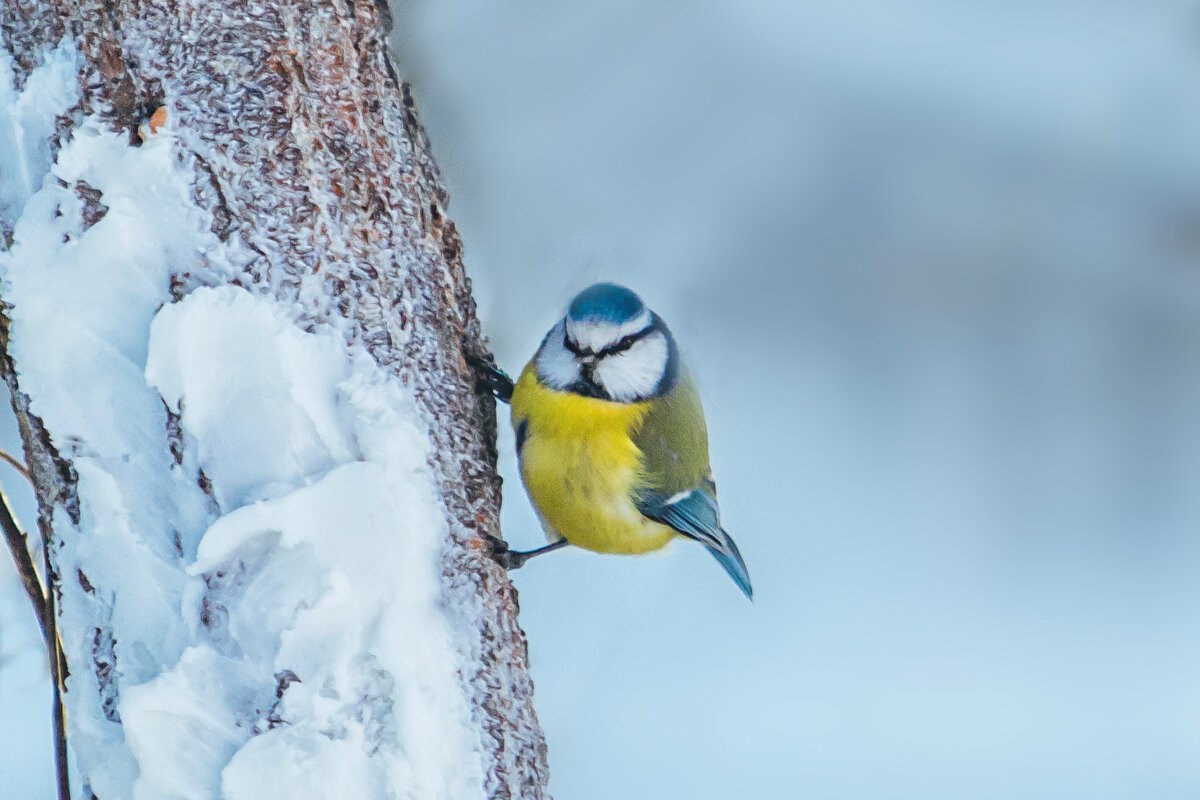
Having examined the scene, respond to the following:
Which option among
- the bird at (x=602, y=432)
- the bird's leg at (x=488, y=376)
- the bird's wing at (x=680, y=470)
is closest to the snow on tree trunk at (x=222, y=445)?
the bird's leg at (x=488, y=376)

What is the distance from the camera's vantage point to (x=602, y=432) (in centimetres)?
115

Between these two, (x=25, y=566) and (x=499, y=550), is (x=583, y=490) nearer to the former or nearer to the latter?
(x=499, y=550)

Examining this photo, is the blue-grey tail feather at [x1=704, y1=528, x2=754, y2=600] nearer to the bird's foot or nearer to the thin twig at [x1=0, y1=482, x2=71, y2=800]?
the bird's foot

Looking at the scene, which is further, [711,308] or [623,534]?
[711,308]

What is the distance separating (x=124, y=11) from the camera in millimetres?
786

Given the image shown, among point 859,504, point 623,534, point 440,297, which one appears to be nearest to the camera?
point 440,297

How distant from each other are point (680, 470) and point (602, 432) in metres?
0.15

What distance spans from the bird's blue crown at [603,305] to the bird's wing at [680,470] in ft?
0.50

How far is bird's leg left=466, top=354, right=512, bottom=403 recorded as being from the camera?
0.99 metres

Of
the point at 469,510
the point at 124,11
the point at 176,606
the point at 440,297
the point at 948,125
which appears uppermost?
the point at 948,125

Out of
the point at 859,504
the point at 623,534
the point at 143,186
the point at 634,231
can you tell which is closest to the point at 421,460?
the point at 143,186

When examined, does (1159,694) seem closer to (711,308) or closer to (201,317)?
(711,308)

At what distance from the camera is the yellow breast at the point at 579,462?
1.13 m

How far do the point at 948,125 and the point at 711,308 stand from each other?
0.63m
